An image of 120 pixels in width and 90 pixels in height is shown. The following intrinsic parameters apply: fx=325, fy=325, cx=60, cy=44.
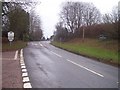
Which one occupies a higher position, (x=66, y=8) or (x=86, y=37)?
(x=66, y=8)

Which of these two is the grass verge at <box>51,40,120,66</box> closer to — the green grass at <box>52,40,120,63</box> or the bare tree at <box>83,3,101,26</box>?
the green grass at <box>52,40,120,63</box>

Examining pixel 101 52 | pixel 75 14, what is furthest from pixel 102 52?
pixel 75 14

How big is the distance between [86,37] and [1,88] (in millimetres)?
68160

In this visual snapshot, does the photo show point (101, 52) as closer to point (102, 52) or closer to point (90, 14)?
point (102, 52)

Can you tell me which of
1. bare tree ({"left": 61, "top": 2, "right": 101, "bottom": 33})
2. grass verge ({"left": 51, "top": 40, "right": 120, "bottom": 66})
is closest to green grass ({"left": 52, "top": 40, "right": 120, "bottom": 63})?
grass verge ({"left": 51, "top": 40, "right": 120, "bottom": 66})

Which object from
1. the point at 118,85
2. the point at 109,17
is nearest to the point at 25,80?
the point at 118,85

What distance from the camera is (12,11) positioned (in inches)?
2026

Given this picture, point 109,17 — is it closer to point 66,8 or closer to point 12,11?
point 12,11

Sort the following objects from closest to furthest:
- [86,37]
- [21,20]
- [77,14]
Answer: [21,20], [86,37], [77,14]

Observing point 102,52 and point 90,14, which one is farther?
point 90,14

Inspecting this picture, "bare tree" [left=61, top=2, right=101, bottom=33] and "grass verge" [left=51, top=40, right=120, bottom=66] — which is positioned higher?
"bare tree" [left=61, top=2, right=101, bottom=33]

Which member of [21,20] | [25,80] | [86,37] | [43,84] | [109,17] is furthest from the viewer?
[86,37]

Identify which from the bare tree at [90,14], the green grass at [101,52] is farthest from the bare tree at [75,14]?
the green grass at [101,52]

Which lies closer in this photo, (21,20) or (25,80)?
(25,80)
